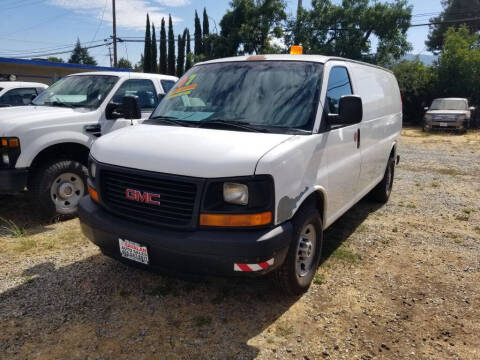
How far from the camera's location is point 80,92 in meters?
5.94

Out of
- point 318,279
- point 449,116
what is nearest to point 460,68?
point 449,116

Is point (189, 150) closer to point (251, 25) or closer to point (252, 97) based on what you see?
point (252, 97)

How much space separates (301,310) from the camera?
11.0ft

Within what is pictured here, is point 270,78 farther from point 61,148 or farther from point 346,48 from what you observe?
point 346,48

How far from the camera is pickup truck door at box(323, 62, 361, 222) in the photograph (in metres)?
3.69

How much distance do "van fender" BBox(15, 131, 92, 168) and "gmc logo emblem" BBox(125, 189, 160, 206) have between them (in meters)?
2.47

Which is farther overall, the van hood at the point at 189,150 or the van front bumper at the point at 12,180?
the van front bumper at the point at 12,180

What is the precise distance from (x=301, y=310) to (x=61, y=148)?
3.84 metres

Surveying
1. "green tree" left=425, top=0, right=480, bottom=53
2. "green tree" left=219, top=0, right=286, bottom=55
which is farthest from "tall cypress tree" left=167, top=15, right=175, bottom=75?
"green tree" left=425, top=0, right=480, bottom=53

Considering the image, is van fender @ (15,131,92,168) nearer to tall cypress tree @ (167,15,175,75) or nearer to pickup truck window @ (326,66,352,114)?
pickup truck window @ (326,66,352,114)

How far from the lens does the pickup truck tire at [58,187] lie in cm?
502

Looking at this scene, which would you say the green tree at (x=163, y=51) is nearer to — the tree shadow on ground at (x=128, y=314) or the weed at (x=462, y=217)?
the weed at (x=462, y=217)

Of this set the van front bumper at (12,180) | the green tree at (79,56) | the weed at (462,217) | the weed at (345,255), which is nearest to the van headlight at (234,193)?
the weed at (345,255)

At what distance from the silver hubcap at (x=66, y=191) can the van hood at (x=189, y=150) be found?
83.2 inches
